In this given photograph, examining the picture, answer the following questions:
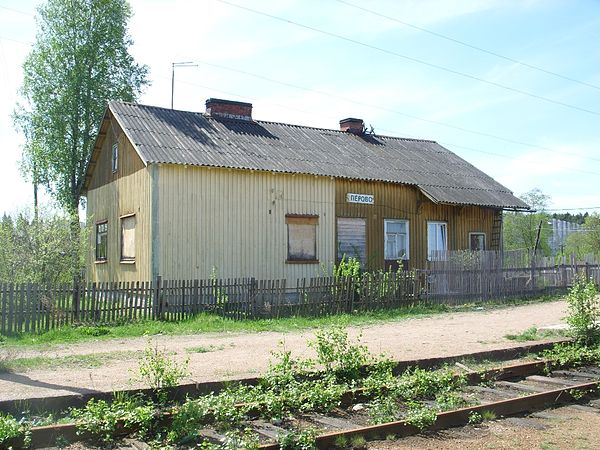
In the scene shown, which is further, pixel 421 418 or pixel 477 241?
pixel 477 241

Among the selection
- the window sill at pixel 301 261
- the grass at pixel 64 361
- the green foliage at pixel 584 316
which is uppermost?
the window sill at pixel 301 261

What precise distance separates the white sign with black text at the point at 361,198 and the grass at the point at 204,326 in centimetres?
451

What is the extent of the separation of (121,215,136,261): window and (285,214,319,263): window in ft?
15.6

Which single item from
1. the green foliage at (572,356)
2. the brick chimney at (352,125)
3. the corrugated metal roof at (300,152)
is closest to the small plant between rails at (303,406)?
the green foliage at (572,356)

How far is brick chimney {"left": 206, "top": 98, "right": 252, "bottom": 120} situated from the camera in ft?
74.8

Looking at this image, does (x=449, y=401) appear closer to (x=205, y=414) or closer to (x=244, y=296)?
(x=205, y=414)

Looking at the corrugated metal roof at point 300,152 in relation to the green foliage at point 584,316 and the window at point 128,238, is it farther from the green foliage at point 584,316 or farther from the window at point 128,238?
the green foliage at point 584,316

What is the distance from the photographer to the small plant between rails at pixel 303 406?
5996 millimetres

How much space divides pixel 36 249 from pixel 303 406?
1327 centimetres

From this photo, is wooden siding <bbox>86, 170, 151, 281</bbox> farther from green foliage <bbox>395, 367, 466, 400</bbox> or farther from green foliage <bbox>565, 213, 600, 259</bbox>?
green foliage <bbox>565, 213, 600, 259</bbox>

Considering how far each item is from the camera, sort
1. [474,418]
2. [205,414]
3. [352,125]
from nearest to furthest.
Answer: [205,414] < [474,418] < [352,125]

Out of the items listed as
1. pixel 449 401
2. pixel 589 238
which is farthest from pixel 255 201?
pixel 589 238

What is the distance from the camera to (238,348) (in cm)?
1144

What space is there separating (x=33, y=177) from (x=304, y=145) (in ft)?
50.0
